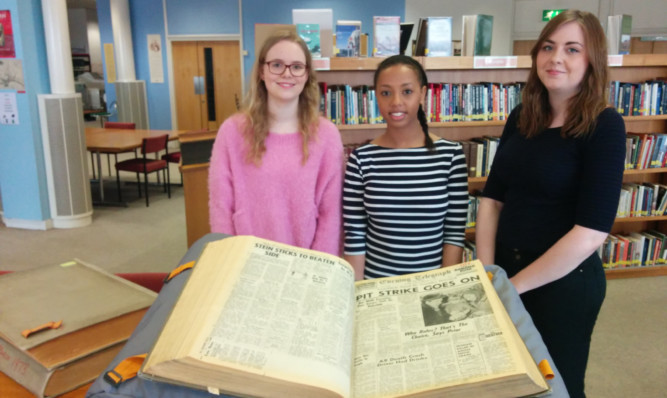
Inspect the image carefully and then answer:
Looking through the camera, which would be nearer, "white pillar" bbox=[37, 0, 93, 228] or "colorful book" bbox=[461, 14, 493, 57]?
"colorful book" bbox=[461, 14, 493, 57]

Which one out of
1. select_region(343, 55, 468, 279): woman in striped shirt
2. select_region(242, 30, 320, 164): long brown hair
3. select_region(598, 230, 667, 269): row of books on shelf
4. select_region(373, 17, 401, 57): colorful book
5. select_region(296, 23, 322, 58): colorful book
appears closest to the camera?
select_region(343, 55, 468, 279): woman in striped shirt

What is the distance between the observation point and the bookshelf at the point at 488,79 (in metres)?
3.42

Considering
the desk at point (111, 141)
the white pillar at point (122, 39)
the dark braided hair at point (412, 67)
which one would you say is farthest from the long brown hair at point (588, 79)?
the white pillar at point (122, 39)

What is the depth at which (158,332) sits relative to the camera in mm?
654

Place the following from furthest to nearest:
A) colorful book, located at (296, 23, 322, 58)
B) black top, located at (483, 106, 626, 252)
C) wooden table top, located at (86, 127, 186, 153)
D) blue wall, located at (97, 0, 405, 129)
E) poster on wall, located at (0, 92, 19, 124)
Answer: blue wall, located at (97, 0, 405, 129) < wooden table top, located at (86, 127, 186, 153) < poster on wall, located at (0, 92, 19, 124) < colorful book, located at (296, 23, 322, 58) < black top, located at (483, 106, 626, 252)

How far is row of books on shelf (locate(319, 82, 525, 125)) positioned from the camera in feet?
11.2

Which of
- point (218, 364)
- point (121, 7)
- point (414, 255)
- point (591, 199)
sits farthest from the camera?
point (121, 7)

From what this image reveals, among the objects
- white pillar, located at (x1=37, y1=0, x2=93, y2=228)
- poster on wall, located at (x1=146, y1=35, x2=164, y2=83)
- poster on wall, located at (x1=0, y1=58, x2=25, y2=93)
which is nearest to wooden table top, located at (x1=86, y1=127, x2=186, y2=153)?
white pillar, located at (x1=37, y1=0, x2=93, y2=228)

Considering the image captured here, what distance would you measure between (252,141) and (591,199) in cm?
98

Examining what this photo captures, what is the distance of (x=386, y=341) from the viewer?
2.33 ft

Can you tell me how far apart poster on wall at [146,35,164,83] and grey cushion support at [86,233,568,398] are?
9.86 meters

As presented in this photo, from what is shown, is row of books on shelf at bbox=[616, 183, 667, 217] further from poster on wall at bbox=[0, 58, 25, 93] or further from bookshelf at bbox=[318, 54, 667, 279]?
poster on wall at bbox=[0, 58, 25, 93]

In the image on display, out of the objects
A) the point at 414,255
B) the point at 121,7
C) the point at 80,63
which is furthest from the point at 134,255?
the point at 80,63

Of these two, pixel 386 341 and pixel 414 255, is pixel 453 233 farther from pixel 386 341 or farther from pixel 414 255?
pixel 386 341
